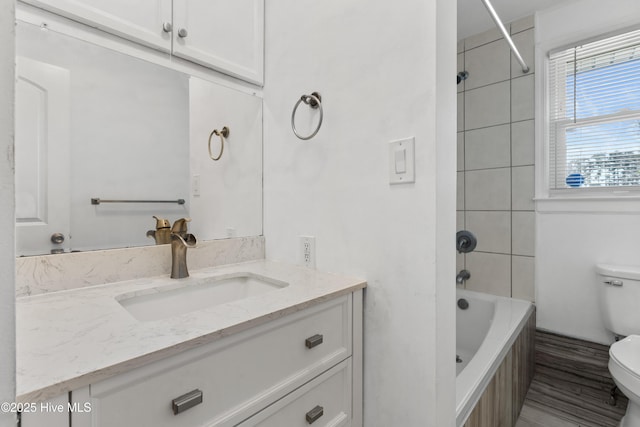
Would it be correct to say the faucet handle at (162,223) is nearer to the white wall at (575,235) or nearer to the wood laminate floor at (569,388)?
the wood laminate floor at (569,388)

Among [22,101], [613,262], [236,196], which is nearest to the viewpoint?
[22,101]

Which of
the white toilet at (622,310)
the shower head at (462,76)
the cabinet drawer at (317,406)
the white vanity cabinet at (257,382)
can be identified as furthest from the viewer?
the shower head at (462,76)

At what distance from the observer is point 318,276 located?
1085mm

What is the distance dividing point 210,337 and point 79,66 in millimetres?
973

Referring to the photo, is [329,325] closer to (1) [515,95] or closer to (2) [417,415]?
(2) [417,415]

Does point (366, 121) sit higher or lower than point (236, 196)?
higher

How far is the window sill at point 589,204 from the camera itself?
1680 mm

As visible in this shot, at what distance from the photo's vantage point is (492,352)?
1373 millimetres

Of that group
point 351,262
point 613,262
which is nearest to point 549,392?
point 613,262

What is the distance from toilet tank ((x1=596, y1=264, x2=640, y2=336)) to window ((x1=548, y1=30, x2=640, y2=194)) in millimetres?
485

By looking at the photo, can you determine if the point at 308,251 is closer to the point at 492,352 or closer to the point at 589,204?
the point at 492,352

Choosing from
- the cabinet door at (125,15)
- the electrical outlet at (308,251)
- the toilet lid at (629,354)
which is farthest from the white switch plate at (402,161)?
the toilet lid at (629,354)

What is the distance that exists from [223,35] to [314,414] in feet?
4.57

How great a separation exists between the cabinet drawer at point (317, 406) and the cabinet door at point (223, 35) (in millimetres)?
1207
